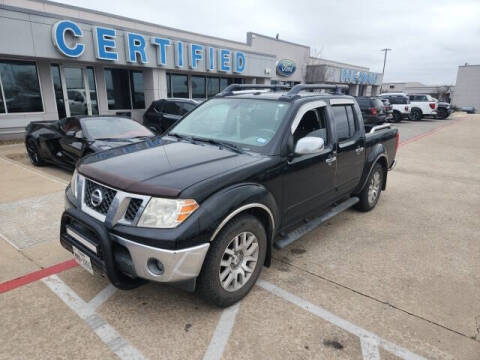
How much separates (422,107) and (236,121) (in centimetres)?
2607

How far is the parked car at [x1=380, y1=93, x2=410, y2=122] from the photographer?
75.2 feet

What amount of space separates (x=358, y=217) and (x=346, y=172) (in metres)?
1.14

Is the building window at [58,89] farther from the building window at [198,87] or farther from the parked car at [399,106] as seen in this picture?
the parked car at [399,106]

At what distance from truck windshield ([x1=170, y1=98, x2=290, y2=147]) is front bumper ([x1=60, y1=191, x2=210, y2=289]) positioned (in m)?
1.39

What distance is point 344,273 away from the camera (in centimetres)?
336

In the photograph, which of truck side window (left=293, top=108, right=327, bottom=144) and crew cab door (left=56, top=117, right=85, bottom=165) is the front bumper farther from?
crew cab door (left=56, top=117, right=85, bottom=165)

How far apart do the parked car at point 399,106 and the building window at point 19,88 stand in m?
21.9

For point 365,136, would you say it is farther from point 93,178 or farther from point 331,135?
point 93,178

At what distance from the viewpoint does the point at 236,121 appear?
3516mm

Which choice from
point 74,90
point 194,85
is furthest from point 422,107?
point 74,90

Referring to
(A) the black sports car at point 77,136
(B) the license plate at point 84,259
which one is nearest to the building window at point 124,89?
(A) the black sports car at point 77,136

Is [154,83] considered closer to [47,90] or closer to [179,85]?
[179,85]

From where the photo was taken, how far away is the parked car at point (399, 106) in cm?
2291

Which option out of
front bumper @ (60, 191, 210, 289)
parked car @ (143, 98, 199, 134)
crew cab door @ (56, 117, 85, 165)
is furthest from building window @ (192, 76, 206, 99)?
front bumper @ (60, 191, 210, 289)
